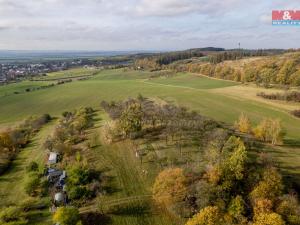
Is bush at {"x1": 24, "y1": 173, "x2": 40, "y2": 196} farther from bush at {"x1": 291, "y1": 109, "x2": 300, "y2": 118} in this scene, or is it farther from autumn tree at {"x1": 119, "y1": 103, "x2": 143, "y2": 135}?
bush at {"x1": 291, "y1": 109, "x2": 300, "y2": 118}

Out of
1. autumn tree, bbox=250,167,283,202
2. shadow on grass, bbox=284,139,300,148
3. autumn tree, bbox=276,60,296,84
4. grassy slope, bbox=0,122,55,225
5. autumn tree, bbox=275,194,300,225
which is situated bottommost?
grassy slope, bbox=0,122,55,225

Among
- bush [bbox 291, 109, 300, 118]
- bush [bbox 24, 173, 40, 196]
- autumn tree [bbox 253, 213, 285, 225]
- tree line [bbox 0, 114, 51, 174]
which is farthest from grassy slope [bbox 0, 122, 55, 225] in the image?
bush [bbox 291, 109, 300, 118]

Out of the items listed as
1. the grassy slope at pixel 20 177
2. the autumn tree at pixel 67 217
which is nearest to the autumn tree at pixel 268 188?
the autumn tree at pixel 67 217

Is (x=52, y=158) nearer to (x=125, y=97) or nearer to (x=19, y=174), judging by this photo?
(x=19, y=174)

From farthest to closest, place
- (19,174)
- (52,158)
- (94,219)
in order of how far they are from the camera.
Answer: (52,158), (19,174), (94,219)

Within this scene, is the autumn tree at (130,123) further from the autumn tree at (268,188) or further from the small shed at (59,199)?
the autumn tree at (268,188)

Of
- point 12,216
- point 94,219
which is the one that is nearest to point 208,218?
point 94,219
